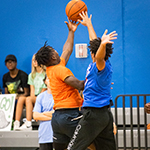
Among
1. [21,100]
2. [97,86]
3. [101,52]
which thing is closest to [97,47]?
[101,52]

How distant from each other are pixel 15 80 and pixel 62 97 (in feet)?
10.5

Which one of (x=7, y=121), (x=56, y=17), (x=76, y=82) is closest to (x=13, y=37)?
(x=56, y=17)

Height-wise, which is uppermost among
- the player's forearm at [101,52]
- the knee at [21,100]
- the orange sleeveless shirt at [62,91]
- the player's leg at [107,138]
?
the player's forearm at [101,52]

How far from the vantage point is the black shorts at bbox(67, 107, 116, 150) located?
2953 millimetres

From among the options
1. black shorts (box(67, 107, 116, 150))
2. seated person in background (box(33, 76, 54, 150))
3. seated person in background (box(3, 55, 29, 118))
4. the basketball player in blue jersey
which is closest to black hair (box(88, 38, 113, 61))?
the basketball player in blue jersey

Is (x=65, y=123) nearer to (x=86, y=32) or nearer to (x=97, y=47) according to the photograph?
(x=97, y=47)

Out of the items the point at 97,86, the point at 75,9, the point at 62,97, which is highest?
the point at 75,9

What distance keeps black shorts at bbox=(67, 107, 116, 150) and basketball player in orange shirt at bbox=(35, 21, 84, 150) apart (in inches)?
5.8

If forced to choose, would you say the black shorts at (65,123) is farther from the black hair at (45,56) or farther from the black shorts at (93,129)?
the black hair at (45,56)

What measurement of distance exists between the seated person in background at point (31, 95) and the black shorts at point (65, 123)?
242cm

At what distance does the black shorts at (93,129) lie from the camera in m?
2.95

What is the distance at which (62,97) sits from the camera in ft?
10.7

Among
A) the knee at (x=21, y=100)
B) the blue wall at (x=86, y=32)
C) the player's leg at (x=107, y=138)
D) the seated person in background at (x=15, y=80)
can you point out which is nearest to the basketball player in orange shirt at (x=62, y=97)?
the player's leg at (x=107, y=138)

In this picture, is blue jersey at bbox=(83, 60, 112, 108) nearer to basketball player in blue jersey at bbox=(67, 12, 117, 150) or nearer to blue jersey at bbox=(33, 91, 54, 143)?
basketball player in blue jersey at bbox=(67, 12, 117, 150)
